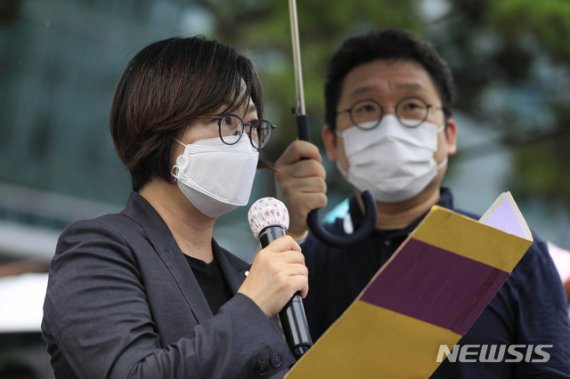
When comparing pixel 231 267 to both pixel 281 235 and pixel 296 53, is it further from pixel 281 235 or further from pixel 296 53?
pixel 296 53

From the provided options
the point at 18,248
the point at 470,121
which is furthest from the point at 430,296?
the point at 18,248

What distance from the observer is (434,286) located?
2391 mm

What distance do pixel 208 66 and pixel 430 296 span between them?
33.6 inches

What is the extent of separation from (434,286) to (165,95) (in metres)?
0.85

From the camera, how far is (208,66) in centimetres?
277

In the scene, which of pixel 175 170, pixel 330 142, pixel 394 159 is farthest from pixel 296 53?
pixel 175 170

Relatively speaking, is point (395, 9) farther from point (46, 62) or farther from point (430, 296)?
point (46, 62)

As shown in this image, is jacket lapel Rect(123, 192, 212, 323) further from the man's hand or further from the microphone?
the man's hand

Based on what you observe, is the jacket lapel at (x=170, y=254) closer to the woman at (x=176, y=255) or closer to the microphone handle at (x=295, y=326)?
the woman at (x=176, y=255)

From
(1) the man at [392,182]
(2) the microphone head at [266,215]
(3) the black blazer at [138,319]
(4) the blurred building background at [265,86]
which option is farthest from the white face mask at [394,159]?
(3) the black blazer at [138,319]

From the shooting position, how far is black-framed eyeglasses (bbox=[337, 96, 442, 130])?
3922mm

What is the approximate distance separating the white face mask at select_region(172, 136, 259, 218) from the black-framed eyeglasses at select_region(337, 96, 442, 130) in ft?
4.09

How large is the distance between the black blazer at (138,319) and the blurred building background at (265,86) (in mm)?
961

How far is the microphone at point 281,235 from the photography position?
2416 mm
